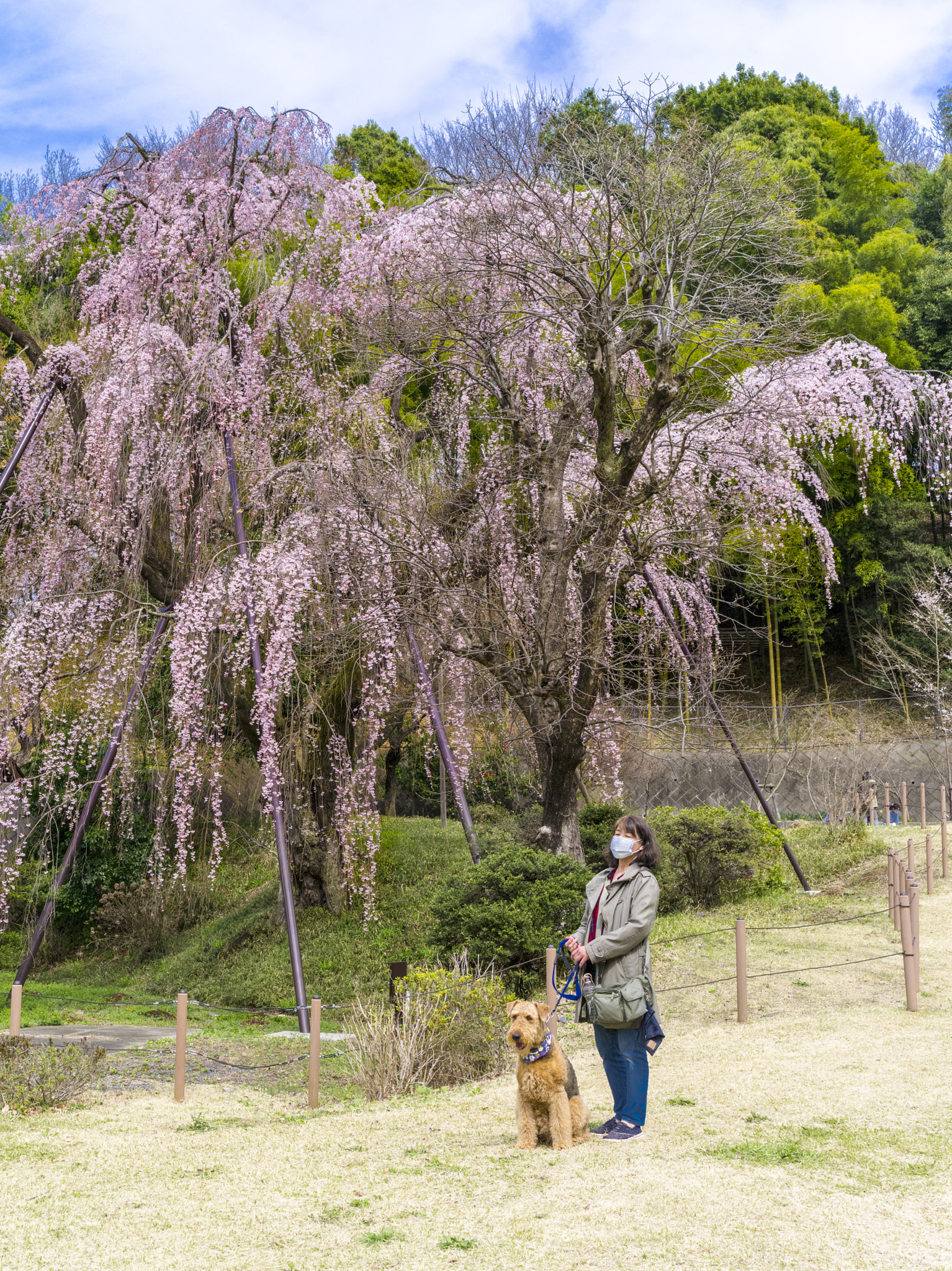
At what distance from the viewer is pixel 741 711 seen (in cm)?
2325

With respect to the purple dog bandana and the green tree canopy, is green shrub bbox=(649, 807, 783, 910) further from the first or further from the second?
the green tree canopy

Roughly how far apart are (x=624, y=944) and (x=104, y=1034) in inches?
252

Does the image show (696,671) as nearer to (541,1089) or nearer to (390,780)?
(541,1089)

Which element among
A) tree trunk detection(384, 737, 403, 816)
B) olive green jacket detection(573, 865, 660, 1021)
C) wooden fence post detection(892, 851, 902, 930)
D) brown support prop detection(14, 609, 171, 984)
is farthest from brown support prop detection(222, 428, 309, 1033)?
tree trunk detection(384, 737, 403, 816)

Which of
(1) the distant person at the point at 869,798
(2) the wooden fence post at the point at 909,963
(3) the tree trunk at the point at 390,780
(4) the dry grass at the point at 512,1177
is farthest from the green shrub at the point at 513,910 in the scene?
(1) the distant person at the point at 869,798

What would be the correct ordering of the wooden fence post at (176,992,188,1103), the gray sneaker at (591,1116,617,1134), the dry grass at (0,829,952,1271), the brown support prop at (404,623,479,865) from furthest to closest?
the brown support prop at (404,623,479,865), the wooden fence post at (176,992,188,1103), the gray sneaker at (591,1116,617,1134), the dry grass at (0,829,952,1271)

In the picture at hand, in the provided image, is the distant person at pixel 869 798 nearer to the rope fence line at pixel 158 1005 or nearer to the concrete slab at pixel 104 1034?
the rope fence line at pixel 158 1005

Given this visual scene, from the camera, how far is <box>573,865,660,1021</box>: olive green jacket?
13.5ft

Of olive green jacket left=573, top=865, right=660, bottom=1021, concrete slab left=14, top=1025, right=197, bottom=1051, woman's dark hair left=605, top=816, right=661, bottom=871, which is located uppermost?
woman's dark hair left=605, top=816, right=661, bottom=871

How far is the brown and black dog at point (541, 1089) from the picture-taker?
408cm

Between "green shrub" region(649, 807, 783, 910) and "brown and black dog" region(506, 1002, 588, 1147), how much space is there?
22.3ft

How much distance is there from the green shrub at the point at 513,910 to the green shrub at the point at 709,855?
3016 millimetres

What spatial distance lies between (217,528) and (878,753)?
14974 millimetres

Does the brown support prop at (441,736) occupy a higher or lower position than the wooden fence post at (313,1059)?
higher
